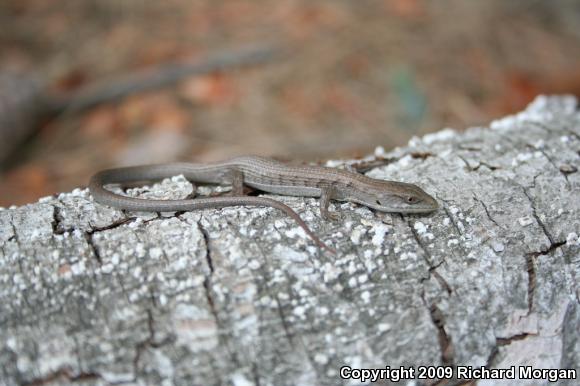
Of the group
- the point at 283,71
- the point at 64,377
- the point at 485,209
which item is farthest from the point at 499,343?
the point at 283,71

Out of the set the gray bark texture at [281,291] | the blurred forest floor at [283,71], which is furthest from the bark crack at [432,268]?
the blurred forest floor at [283,71]

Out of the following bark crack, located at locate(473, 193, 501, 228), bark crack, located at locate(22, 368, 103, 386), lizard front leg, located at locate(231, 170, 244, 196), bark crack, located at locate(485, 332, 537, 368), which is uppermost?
lizard front leg, located at locate(231, 170, 244, 196)

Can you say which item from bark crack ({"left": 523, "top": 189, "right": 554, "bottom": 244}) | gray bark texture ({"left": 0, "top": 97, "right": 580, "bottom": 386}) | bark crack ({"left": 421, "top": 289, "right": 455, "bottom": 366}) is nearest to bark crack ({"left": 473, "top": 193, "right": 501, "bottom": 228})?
gray bark texture ({"left": 0, "top": 97, "right": 580, "bottom": 386})

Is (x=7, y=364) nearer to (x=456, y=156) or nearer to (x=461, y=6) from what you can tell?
(x=456, y=156)

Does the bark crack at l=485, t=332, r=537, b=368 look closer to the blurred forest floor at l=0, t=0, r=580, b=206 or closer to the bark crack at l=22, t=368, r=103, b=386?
the bark crack at l=22, t=368, r=103, b=386

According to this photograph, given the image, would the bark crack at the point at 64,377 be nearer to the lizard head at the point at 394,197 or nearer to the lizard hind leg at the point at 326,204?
the lizard hind leg at the point at 326,204
